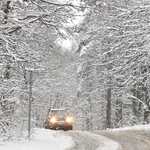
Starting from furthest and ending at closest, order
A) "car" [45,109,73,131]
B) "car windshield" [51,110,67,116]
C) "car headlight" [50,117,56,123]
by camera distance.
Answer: "car windshield" [51,110,67,116] → "car headlight" [50,117,56,123] → "car" [45,109,73,131]

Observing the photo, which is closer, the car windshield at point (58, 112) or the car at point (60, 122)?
the car at point (60, 122)

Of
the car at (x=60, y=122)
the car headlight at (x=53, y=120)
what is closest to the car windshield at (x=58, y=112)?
the car at (x=60, y=122)

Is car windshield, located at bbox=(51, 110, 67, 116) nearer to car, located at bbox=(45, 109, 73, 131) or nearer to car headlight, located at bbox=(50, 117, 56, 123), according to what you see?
car, located at bbox=(45, 109, 73, 131)

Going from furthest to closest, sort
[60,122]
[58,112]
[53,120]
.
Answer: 1. [58,112]
2. [53,120]
3. [60,122]

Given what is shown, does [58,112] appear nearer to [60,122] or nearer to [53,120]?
[53,120]

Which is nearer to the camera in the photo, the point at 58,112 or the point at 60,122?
the point at 60,122

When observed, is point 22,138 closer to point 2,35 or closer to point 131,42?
point 2,35

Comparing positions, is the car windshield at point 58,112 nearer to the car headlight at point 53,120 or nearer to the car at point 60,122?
the car at point 60,122

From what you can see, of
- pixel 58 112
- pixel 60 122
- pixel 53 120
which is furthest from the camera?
pixel 58 112

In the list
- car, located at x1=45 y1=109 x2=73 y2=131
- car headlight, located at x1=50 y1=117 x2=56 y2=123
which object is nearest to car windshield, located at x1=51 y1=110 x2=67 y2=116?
car, located at x1=45 y1=109 x2=73 y2=131

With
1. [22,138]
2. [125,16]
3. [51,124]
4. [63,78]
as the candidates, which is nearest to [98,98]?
[63,78]

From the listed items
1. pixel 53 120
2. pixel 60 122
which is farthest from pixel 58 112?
pixel 60 122

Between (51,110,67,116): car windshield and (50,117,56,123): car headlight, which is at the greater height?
(51,110,67,116): car windshield

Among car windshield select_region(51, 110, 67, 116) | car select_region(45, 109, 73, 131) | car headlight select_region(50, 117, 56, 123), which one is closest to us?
car select_region(45, 109, 73, 131)
